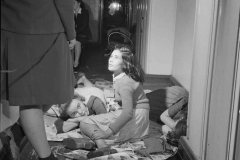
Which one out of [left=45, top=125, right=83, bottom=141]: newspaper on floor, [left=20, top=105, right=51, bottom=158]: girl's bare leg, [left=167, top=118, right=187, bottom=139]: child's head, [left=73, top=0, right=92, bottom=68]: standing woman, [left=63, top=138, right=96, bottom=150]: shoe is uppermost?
[left=73, top=0, right=92, bottom=68]: standing woman

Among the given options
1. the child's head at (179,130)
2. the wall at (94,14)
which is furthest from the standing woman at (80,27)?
the child's head at (179,130)

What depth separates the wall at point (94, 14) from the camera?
8188 mm

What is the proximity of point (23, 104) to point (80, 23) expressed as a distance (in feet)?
15.1

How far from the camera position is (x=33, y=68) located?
143 centimetres

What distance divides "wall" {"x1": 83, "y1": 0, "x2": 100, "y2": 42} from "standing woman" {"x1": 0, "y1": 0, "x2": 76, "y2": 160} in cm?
677

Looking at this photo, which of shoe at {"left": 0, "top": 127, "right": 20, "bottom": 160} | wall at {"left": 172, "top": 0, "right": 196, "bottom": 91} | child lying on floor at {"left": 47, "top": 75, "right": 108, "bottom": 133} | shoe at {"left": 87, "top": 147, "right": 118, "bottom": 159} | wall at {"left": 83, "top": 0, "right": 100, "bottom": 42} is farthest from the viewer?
wall at {"left": 83, "top": 0, "right": 100, "bottom": 42}

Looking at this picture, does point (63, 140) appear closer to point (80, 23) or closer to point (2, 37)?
point (2, 37)

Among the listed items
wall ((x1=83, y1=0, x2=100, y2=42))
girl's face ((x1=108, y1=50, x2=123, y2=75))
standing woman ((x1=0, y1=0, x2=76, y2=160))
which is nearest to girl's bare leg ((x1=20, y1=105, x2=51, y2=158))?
standing woman ((x1=0, y1=0, x2=76, y2=160))

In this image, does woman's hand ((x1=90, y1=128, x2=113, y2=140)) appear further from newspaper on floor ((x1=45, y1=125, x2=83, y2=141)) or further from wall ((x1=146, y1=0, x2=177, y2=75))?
wall ((x1=146, y1=0, x2=177, y2=75))

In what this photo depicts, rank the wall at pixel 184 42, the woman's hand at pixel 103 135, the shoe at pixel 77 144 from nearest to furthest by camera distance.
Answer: the shoe at pixel 77 144 → the woman's hand at pixel 103 135 → the wall at pixel 184 42

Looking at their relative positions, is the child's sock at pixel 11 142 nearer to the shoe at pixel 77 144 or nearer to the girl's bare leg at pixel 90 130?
the shoe at pixel 77 144

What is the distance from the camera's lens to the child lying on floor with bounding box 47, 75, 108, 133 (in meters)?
2.83

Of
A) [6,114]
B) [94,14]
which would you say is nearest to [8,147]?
[6,114]

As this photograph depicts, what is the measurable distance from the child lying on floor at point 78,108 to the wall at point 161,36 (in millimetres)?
1426
